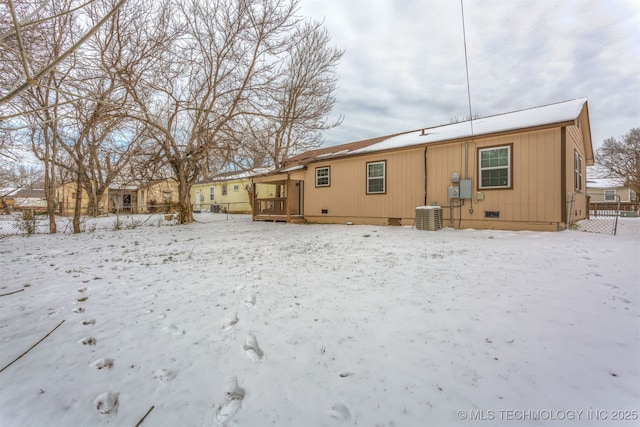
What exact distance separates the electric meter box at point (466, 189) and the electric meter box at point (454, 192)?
108 mm

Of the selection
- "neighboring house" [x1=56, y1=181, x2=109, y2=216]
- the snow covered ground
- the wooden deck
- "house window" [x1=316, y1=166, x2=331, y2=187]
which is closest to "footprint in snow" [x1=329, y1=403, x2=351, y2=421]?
the snow covered ground

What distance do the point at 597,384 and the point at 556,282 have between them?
2005 mm

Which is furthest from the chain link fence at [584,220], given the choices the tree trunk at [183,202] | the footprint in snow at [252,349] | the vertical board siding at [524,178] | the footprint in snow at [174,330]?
the tree trunk at [183,202]

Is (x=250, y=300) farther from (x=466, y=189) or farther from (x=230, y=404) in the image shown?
(x=466, y=189)

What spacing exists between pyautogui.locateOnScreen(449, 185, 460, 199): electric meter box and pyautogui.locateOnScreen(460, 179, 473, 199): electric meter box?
0.36 feet

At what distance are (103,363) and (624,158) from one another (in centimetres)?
3538

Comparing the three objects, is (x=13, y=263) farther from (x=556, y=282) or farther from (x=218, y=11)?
(x=218, y=11)

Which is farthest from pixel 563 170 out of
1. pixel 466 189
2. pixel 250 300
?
pixel 250 300

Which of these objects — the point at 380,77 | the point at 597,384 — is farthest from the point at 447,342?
the point at 380,77

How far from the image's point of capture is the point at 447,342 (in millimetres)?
2133

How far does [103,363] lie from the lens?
77.7 inches

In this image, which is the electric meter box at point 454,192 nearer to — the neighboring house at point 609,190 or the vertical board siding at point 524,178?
the vertical board siding at point 524,178

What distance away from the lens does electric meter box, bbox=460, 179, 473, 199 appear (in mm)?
8281

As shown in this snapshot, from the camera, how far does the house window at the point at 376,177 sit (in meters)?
10.4
